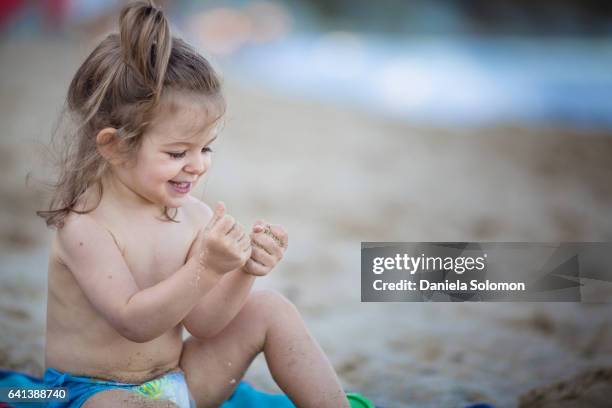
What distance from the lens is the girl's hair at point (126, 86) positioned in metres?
1.28

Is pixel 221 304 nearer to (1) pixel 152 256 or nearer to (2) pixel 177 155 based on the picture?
(1) pixel 152 256

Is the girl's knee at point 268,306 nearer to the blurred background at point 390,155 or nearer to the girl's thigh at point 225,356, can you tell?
the girl's thigh at point 225,356

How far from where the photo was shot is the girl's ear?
1.30 m

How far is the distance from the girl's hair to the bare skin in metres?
0.03

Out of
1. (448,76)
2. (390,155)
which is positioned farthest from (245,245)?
(448,76)

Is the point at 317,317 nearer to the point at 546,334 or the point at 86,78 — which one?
the point at 546,334

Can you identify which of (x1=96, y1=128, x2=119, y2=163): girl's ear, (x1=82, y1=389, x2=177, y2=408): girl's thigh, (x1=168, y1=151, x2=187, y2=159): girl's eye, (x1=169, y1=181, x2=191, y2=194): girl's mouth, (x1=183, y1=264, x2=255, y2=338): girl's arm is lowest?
(x1=82, y1=389, x2=177, y2=408): girl's thigh

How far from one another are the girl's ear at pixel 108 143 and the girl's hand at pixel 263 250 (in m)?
0.31

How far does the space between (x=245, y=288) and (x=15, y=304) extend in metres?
1.40

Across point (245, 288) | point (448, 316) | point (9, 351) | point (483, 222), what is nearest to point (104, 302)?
point (245, 288)

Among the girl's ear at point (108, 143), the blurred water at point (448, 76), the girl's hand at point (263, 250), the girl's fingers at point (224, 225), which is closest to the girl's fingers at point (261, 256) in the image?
the girl's hand at point (263, 250)

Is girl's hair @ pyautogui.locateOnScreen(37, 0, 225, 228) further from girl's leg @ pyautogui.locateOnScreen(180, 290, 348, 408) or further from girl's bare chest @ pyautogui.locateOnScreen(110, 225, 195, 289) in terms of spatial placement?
girl's leg @ pyautogui.locateOnScreen(180, 290, 348, 408)

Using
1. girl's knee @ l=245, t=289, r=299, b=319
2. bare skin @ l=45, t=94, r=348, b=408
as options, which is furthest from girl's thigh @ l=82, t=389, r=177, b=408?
girl's knee @ l=245, t=289, r=299, b=319

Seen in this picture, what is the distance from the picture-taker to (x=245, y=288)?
140 cm
